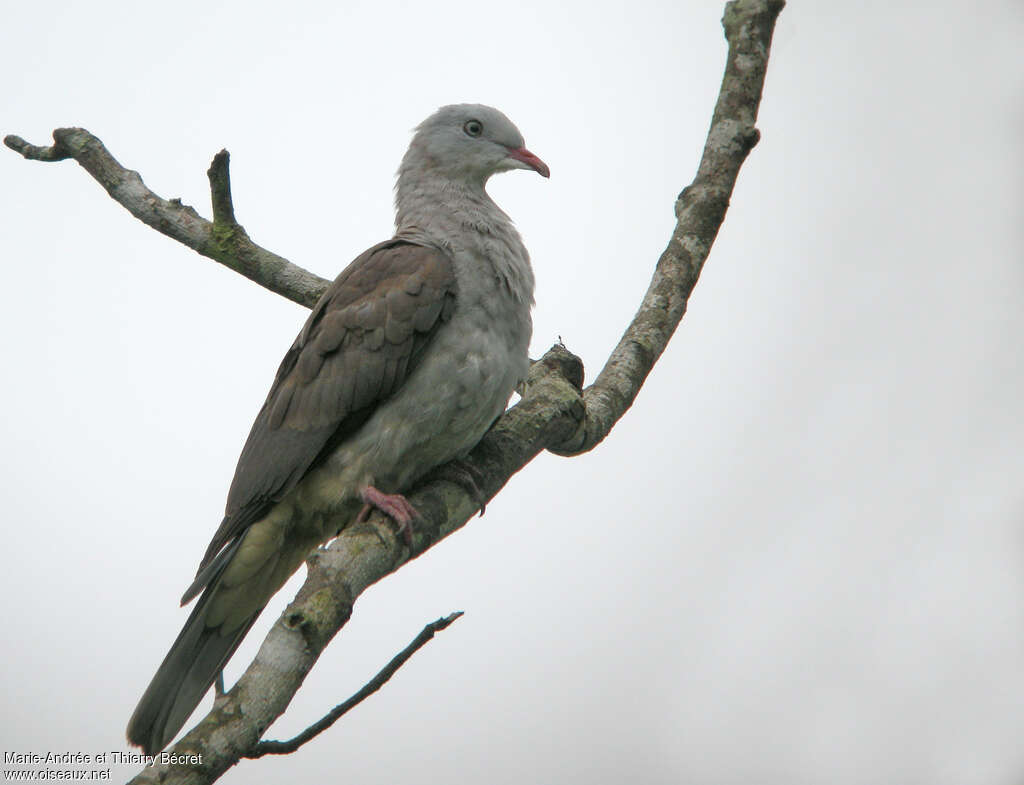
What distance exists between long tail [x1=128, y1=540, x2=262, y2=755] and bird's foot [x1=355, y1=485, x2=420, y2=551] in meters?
0.66

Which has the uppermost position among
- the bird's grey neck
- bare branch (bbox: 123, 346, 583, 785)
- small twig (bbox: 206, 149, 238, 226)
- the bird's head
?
the bird's head

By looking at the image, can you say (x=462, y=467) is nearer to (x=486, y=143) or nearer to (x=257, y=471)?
(x=257, y=471)

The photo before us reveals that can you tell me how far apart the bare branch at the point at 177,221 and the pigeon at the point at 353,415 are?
770mm

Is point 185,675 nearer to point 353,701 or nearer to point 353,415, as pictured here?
point 353,415

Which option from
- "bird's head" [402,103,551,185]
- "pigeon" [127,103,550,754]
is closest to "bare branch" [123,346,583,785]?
"pigeon" [127,103,550,754]

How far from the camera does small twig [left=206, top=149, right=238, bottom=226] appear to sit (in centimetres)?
394

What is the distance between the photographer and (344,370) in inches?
156

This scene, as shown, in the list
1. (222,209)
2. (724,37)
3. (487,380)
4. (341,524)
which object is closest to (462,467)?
(487,380)

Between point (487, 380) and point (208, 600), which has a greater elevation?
point (487, 380)

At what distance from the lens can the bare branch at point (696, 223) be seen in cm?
408

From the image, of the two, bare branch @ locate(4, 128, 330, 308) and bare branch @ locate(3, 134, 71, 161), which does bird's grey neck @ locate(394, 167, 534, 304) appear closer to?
bare branch @ locate(4, 128, 330, 308)

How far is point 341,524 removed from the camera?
13.4ft

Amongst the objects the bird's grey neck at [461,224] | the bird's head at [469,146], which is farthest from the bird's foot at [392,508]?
the bird's head at [469,146]

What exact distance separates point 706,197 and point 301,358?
1.95 meters
